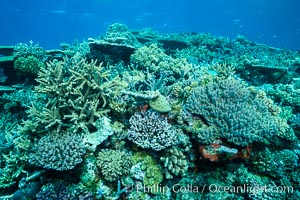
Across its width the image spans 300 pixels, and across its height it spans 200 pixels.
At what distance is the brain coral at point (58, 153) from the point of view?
3.87 meters

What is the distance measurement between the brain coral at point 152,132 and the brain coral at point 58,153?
993mm

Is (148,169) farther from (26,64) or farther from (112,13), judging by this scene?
(112,13)

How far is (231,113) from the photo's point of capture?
446 centimetres

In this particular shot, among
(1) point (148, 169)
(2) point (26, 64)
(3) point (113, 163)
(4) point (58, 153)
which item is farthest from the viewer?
(2) point (26, 64)

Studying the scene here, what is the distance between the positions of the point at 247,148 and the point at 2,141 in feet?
17.6

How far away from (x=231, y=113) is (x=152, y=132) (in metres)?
1.59

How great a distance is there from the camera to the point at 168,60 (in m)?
7.68

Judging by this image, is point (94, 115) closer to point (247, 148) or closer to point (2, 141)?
point (2, 141)

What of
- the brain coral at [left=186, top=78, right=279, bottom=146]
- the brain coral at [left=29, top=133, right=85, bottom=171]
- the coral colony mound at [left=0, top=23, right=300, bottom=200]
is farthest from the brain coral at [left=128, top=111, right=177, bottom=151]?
the brain coral at [left=29, top=133, right=85, bottom=171]

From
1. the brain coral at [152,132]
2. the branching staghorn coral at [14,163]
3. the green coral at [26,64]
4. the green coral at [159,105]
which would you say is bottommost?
the branching staghorn coral at [14,163]

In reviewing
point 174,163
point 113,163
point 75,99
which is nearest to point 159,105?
point 174,163

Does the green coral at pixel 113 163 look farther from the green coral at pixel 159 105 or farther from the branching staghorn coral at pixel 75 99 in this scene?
the green coral at pixel 159 105

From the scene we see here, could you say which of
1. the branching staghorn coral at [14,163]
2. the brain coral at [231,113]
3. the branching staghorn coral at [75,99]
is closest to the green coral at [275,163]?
the brain coral at [231,113]

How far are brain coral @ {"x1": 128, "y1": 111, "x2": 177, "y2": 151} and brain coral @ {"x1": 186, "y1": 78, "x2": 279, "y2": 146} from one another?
1.95 feet
